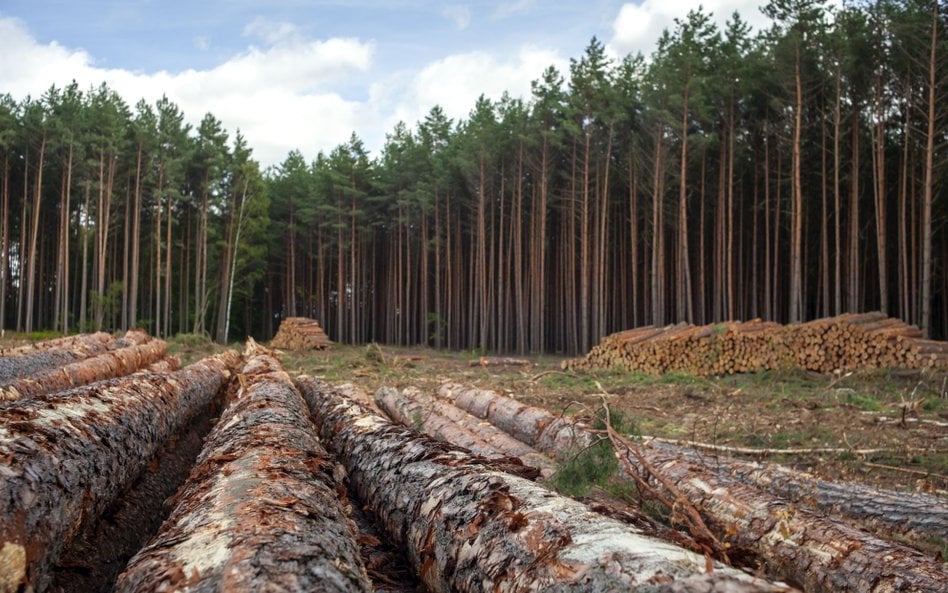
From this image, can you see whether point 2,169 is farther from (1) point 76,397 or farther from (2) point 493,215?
(1) point 76,397

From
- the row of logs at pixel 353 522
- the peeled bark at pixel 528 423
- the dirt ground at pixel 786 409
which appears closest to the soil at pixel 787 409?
the dirt ground at pixel 786 409

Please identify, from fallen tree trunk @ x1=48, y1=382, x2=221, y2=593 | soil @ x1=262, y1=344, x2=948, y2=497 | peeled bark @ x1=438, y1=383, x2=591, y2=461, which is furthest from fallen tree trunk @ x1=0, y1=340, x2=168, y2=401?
peeled bark @ x1=438, y1=383, x2=591, y2=461

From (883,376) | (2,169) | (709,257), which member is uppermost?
(2,169)

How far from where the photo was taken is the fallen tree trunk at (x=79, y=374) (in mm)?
6770

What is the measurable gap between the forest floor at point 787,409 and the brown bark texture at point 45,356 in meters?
3.83

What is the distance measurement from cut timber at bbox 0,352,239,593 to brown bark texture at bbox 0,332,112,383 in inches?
166

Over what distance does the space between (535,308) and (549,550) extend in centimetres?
2827

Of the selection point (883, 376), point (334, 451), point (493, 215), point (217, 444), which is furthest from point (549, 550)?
point (493, 215)

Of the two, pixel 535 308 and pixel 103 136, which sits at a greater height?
pixel 103 136

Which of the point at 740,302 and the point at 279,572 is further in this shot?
the point at 740,302

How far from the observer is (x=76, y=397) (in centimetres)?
418

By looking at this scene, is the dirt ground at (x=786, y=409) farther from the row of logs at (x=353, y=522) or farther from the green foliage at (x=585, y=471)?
the row of logs at (x=353, y=522)

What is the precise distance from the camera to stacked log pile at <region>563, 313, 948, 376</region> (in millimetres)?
13477

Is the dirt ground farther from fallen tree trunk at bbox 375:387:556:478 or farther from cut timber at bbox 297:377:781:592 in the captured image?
cut timber at bbox 297:377:781:592
